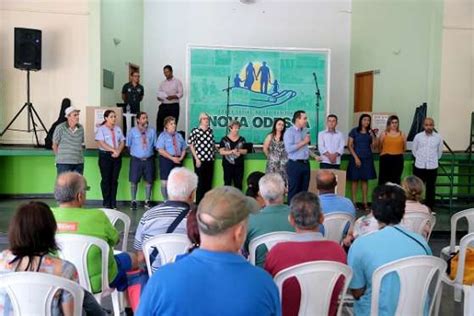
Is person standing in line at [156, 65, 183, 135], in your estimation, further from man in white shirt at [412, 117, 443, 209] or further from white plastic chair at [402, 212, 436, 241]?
white plastic chair at [402, 212, 436, 241]

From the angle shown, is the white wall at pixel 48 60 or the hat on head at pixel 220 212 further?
the white wall at pixel 48 60

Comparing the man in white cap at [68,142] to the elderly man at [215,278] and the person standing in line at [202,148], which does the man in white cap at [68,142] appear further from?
the elderly man at [215,278]

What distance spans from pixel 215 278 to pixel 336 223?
240cm

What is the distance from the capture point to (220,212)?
144 centimetres

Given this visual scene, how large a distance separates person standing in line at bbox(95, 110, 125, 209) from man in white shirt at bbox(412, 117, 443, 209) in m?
4.30

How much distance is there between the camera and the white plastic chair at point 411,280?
2389 millimetres

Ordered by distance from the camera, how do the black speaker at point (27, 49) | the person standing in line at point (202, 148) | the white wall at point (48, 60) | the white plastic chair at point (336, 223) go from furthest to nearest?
the white wall at point (48, 60), the black speaker at point (27, 49), the person standing in line at point (202, 148), the white plastic chair at point (336, 223)

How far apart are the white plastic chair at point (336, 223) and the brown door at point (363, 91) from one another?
814 centimetres

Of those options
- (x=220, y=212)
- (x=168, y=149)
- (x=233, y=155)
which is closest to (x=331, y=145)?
(x=233, y=155)

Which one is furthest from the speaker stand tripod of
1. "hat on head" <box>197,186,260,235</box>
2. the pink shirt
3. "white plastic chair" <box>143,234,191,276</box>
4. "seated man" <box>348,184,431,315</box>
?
"hat on head" <box>197,186,260,235</box>

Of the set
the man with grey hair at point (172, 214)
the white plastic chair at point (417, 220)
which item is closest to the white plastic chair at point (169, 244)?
the man with grey hair at point (172, 214)

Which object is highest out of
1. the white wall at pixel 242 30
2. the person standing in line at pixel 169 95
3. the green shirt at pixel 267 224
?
the white wall at pixel 242 30

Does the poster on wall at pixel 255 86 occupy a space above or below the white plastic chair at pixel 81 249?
above

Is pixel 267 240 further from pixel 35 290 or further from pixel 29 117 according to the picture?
pixel 29 117
